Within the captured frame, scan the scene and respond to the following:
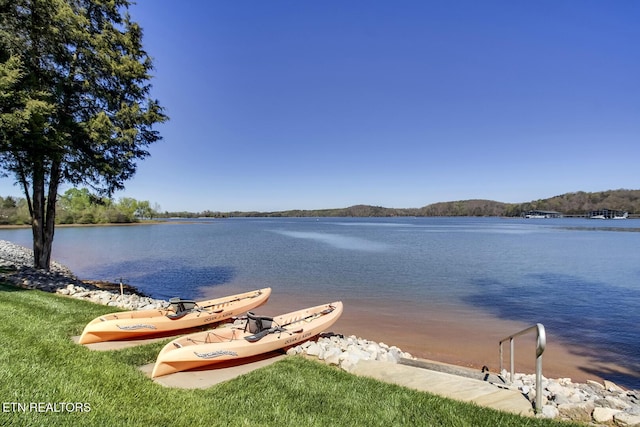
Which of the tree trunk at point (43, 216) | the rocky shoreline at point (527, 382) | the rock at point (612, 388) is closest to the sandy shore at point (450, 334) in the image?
the rock at point (612, 388)

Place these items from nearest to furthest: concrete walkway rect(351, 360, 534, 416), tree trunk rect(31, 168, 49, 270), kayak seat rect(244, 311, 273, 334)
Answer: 1. concrete walkway rect(351, 360, 534, 416)
2. kayak seat rect(244, 311, 273, 334)
3. tree trunk rect(31, 168, 49, 270)

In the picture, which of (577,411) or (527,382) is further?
(527,382)

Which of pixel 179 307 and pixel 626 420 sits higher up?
pixel 179 307

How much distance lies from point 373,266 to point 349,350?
1748 cm

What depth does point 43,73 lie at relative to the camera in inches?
440

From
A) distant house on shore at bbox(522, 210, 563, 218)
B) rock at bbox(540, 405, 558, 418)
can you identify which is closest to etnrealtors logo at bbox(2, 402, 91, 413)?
rock at bbox(540, 405, 558, 418)

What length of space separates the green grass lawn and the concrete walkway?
0.97ft

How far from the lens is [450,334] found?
10.7 meters

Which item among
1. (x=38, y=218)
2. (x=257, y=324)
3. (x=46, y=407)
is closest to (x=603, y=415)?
(x=257, y=324)

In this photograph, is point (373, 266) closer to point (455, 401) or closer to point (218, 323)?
point (218, 323)

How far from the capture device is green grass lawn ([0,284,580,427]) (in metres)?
3.21

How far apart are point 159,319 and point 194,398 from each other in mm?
4058

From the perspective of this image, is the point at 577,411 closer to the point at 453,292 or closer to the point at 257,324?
the point at 257,324

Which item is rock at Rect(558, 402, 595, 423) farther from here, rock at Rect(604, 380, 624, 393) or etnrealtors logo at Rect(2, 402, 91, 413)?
etnrealtors logo at Rect(2, 402, 91, 413)
